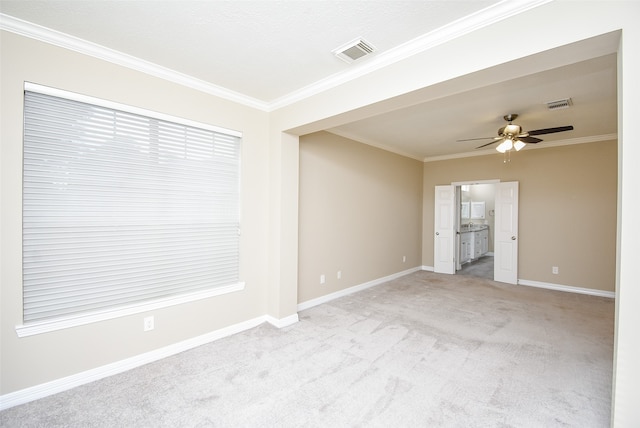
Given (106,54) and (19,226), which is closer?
(19,226)

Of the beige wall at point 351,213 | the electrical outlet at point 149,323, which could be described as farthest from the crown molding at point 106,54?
the electrical outlet at point 149,323

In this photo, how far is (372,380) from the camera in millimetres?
2344

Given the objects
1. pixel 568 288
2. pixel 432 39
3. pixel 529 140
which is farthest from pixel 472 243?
pixel 432 39

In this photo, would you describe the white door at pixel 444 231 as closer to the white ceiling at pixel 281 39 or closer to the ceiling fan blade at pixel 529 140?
the ceiling fan blade at pixel 529 140

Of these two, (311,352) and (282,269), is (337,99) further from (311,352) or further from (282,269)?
(311,352)

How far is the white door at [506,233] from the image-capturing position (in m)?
5.55

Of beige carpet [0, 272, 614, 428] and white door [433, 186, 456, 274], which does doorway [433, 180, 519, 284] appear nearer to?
white door [433, 186, 456, 274]

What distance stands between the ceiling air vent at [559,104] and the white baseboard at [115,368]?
4110mm

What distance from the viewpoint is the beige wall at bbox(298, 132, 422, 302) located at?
4141 mm

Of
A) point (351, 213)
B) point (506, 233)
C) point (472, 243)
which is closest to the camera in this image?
point (351, 213)

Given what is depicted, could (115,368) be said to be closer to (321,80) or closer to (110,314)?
(110,314)

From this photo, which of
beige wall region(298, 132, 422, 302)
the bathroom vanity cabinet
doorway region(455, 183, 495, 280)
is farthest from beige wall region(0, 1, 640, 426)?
the bathroom vanity cabinet

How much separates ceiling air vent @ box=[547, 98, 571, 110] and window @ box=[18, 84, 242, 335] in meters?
3.72

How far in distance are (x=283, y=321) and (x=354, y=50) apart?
9.72ft
